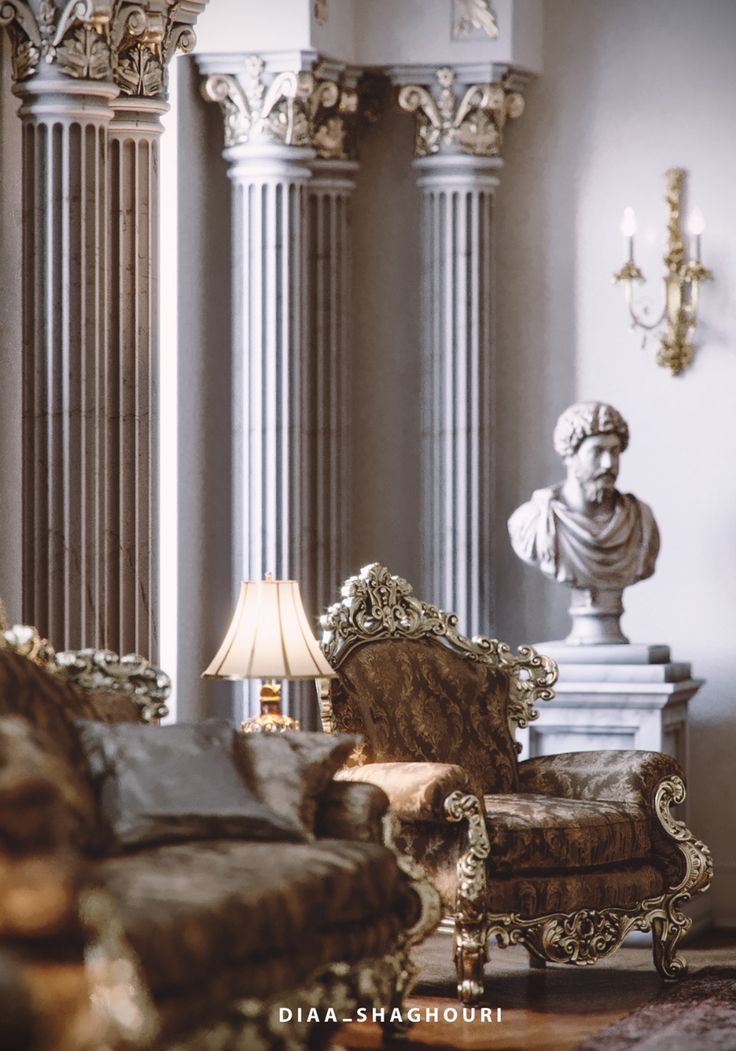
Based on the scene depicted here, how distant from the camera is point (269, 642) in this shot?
5.07 metres

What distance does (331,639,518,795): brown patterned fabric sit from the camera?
18.0 ft

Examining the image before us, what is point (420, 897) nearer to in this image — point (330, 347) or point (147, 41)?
point (147, 41)

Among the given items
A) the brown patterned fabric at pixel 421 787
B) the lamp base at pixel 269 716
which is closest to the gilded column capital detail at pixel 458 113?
the lamp base at pixel 269 716

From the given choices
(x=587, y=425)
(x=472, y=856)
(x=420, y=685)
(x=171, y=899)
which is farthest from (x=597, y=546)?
(x=171, y=899)

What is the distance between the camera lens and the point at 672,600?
23.7 feet

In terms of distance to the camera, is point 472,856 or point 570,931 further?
point 570,931

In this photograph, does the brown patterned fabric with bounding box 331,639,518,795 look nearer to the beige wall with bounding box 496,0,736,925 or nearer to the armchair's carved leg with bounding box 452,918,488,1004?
the armchair's carved leg with bounding box 452,918,488,1004

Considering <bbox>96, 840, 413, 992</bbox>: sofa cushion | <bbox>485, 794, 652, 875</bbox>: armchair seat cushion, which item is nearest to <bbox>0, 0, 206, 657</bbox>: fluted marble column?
<bbox>485, 794, 652, 875</bbox>: armchair seat cushion

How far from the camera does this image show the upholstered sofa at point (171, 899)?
3.32 metres

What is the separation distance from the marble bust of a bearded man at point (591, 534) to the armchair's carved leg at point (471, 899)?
1.84 meters

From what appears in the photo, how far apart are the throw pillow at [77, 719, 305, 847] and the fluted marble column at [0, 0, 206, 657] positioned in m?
1.08

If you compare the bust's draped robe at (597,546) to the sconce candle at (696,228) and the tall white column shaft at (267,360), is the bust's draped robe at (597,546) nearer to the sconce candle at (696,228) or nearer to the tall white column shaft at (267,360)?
the tall white column shaft at (267,360)

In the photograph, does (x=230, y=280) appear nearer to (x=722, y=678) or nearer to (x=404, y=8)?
(x=404, y=8)

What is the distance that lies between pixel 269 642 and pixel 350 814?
744mm
